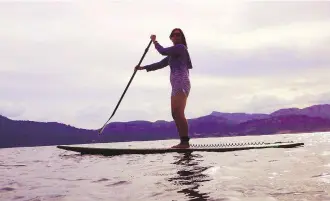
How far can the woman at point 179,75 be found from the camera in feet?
34.2

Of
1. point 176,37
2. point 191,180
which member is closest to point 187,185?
point 191,180

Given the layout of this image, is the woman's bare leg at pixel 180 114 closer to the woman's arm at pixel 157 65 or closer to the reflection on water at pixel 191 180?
the woman's arm at pixel 157 65

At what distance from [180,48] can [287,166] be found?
18.7ft

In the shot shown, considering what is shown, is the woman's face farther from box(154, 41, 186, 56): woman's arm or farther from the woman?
box(154, 41, 186, 56): woman's arm

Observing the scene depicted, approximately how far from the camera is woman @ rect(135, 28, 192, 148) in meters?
10.4

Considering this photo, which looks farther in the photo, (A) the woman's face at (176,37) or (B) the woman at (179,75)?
(A) the woman's face at (176,37)

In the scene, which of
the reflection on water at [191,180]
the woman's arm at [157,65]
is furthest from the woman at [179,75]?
the reflection on water at [191,180]

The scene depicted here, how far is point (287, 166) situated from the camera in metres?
6.05

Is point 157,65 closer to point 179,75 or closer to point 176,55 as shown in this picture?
point 176,55

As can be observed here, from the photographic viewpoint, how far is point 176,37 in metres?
11.0

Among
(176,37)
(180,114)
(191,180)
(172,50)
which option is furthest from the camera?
(176,37)

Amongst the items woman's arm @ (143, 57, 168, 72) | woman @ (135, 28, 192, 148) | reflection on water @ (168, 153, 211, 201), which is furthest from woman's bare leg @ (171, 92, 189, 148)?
reflection on water @ (168, 153, 211, 201)

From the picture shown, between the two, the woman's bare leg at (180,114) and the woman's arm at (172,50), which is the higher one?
the woman's arm at (172,50)

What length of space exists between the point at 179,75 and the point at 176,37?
125 centimetres
